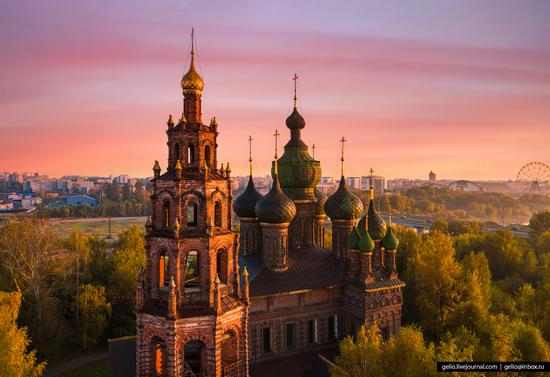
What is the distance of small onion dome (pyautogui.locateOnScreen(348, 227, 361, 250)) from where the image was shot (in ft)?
79.2

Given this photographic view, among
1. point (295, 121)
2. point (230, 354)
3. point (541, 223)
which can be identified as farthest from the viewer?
point (541, 223)

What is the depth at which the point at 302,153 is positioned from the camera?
28031mm

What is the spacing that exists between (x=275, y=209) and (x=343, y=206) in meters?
5.04

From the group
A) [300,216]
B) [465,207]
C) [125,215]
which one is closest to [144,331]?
A: [300,216]

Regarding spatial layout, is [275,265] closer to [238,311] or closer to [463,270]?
[238,311]

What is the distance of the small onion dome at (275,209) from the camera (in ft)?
78.8

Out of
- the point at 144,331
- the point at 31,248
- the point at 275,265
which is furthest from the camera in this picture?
the point at 31,248

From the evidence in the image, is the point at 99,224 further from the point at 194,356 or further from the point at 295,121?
the point at 194,356

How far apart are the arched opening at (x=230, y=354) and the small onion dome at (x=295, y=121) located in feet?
53.7

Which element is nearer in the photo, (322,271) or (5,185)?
(322,271)

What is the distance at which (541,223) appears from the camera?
186 ft

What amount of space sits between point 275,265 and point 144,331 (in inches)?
380

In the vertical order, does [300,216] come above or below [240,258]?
above

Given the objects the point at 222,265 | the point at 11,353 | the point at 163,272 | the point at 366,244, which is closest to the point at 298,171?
the point at 366,244
